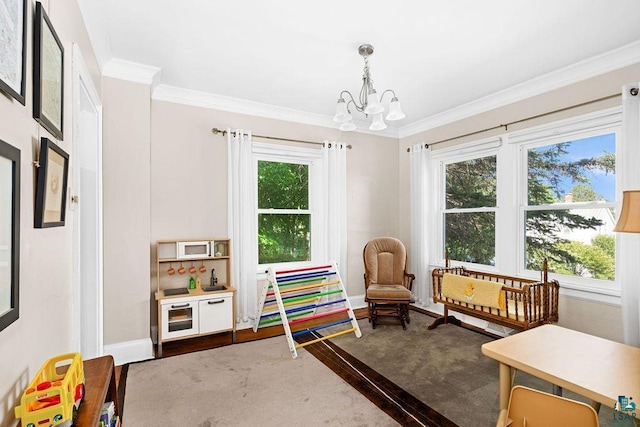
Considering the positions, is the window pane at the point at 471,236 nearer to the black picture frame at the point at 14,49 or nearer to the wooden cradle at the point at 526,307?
the wooden cradle at the point at 526,307

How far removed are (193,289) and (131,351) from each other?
2.43ft

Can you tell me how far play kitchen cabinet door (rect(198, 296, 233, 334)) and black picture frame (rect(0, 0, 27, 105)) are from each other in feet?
8.09

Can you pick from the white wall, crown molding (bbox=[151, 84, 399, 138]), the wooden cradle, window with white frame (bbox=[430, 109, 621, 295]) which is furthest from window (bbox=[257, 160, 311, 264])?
the white wall

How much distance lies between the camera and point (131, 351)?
9.61 feet

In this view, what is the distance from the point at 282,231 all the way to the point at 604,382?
10.9 ft

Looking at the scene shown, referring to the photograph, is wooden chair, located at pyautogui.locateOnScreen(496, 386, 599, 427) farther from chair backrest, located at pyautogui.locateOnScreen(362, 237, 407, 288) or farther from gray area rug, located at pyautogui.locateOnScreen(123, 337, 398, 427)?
chair backrest, located at pyautogui.locateOnScreen(362, 237, 407, 288)

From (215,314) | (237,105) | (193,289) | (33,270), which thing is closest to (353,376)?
(215,314)

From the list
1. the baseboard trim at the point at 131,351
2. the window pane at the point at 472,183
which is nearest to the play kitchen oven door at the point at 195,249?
the baseboard trim at the point at 131,351

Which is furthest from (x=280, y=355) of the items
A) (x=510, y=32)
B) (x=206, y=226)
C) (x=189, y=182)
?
(x=510, y=32)

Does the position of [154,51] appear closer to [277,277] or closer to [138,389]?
[277,277]

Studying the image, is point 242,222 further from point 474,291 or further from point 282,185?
point 474,291

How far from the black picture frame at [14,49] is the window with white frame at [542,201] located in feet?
12.5

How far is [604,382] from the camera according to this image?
134 centimetres

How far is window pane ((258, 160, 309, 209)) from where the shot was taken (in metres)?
4.06
